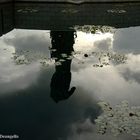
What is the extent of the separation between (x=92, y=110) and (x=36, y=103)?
71.5 inches

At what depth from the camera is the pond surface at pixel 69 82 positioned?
363 inches

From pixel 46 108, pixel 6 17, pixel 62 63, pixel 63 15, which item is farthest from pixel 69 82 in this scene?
pixel 6 17

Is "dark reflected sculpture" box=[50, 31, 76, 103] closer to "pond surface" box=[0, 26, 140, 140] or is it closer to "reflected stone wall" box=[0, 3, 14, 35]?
"pond surface" box=[0, 26, 140, 140]

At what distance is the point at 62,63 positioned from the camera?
1339 centimetres

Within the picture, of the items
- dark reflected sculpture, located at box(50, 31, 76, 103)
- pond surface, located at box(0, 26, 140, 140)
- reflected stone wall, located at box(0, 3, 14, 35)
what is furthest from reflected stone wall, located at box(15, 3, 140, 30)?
dark reflected sculpture, located at box(50, 31, 76, 103)

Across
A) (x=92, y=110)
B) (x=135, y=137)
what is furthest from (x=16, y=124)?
(x=135, y=137)

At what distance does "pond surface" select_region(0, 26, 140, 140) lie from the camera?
30.2ft

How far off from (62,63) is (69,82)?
1.55 metres

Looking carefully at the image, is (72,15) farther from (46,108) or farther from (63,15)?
(46,108)

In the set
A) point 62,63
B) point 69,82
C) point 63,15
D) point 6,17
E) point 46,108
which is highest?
point 63,15

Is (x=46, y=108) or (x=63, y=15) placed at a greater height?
(x=63, y=15)

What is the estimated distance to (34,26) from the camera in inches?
735

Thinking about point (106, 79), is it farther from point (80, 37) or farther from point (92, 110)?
point (80, 37)

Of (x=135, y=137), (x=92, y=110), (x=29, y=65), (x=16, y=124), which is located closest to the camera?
(x=135, y=137)
